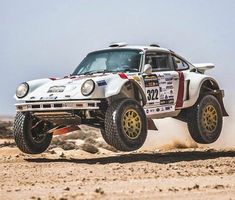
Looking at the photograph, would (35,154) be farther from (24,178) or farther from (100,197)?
(100,197)

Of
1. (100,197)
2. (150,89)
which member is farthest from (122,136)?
(100,197)

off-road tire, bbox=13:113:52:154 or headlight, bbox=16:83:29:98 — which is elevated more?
headlight, bbox=16:83:29:98

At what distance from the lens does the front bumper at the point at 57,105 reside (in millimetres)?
9672

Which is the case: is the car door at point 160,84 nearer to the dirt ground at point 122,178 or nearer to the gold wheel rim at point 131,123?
the gold wheel rim at point 131,123

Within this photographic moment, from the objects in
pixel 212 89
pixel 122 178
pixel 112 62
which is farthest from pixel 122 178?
pixel 212 89

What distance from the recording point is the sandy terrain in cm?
609

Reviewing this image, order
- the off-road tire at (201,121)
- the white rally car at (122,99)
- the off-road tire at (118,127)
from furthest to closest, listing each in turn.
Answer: the off-road tire at (201,121), the white rally car at (122,99), the off-road tire at (118,127)

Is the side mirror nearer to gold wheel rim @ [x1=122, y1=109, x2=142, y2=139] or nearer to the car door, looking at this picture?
the car door

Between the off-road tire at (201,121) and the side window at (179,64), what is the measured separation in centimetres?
67

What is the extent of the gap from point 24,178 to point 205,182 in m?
2.26

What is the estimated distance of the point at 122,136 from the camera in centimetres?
970

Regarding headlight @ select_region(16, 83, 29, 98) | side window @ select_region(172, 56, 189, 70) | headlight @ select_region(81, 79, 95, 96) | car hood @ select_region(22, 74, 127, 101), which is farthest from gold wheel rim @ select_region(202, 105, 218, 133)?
headlight @ select_region(16, 83, 29, 98)

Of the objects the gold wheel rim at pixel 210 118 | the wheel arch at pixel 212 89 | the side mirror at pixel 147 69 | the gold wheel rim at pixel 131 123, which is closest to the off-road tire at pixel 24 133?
the gold wheel rim at pixel 131 123

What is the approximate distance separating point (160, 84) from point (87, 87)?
169 cm
